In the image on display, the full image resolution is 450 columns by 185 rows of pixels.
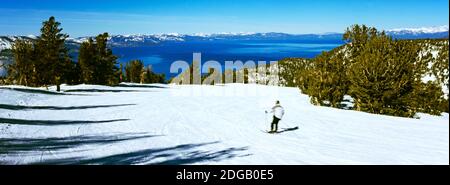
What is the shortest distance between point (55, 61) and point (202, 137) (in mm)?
30381

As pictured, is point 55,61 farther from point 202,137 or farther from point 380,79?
point 380,79

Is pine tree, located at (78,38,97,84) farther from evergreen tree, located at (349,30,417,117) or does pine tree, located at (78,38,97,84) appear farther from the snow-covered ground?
evergreen tree, located at (349,30,417,117)

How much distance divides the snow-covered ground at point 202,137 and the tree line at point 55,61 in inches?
574

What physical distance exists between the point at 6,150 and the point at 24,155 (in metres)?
1.18

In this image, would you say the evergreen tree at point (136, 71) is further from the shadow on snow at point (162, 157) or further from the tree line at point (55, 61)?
the shadow on snow at point (162, 157)

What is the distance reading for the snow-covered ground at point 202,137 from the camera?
11.6 meters

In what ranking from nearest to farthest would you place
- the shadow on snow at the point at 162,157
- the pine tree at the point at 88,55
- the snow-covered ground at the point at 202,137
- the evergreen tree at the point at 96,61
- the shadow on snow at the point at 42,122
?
1. the shadow on snow at the point at 162,157
2. the snow-covered ground at the point at 202,137
3. the shadow on snow at the point at 42,122
4. the pine tree at the point at 88,55
5. the evergreen tree at the point at 96,61

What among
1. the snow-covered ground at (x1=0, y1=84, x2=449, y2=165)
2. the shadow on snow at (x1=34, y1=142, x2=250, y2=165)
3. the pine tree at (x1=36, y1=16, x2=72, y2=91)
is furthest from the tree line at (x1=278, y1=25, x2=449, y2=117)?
the pine tree at (x1=36, y1=16, x2=72, y2=91)

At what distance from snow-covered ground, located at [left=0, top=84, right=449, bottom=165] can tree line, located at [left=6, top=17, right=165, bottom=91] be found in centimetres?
1459

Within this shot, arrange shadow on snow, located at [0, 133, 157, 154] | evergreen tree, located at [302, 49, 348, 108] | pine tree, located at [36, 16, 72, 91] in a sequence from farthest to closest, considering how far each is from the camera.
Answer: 1. pine tree, located at [36, 16, 72, 91]
2. evergreen tree, located at [302, 49, 348, 108]
3. shadow on snow, located at [0, 133, 157, 154]

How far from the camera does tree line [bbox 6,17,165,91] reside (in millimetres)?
40719

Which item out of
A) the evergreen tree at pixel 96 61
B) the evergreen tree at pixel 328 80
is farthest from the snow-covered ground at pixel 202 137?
the evergreen tree at pixel 96 61

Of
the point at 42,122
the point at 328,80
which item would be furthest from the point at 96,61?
the point at 42,122
